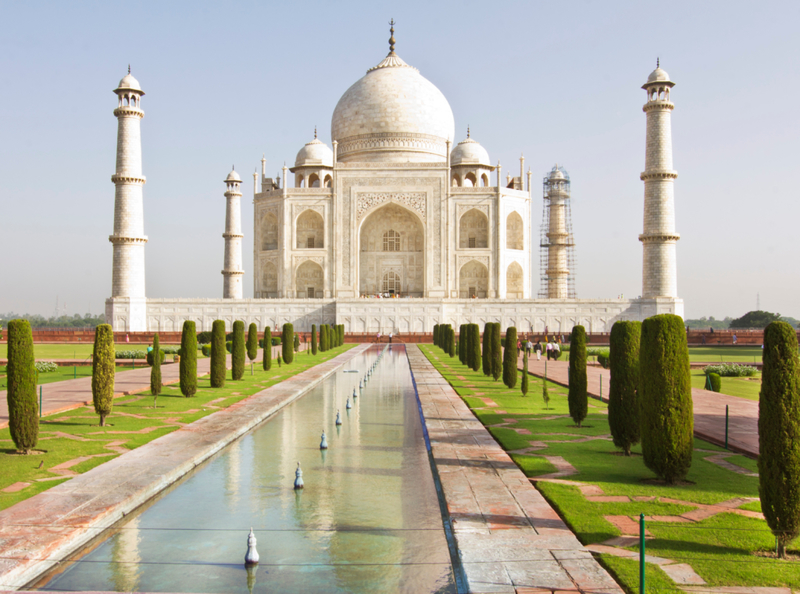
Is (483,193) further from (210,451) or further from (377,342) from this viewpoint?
(210,451)

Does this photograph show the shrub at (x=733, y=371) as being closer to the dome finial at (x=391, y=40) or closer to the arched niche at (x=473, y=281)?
the arched niche at (x=473, y=281)

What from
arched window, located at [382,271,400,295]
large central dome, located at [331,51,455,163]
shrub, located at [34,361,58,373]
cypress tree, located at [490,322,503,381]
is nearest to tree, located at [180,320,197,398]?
cypress tree, located at [490,322,503,381]

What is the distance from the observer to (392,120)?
36438 millimetres

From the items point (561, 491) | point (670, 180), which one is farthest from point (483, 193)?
point (561, 491)

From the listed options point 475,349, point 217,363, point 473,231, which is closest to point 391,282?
point 473,231

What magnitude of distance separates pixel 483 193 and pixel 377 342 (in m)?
9.72

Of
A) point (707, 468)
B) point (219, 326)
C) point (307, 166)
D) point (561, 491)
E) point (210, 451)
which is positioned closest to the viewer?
point (561, 491)

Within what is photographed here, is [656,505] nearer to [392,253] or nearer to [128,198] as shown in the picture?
[128,198]

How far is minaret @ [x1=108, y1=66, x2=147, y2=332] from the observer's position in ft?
92.1

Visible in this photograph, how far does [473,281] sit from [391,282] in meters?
4.12

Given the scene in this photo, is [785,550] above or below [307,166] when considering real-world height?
below

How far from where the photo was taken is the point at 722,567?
12.3 feet

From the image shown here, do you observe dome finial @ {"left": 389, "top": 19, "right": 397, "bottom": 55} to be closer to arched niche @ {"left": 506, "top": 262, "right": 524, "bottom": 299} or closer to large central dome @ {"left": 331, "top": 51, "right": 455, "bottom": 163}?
large central dome @ {"left": 331, "top": 51, "right": 455, "bottom": 163}

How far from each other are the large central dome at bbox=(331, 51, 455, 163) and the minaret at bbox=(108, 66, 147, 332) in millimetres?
11880
